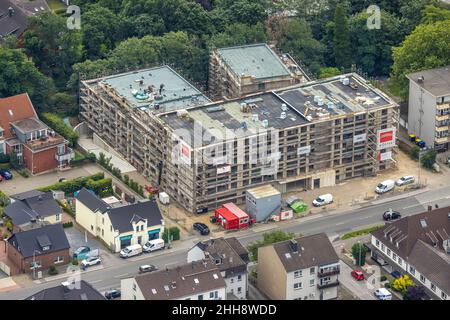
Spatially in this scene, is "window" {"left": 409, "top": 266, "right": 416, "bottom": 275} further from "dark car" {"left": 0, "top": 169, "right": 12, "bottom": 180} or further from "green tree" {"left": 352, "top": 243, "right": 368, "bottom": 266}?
"dark car" {"left": 0, "top": 169, "right": 12, "bottom": 180}

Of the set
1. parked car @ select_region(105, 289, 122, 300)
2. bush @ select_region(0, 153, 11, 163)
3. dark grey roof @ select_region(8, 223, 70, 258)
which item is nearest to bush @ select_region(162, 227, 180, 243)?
dark grey roof @ select_region(8, 223, 70, 258)

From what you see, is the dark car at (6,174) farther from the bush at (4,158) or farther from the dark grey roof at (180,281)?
the dark grey roof at (180,281)

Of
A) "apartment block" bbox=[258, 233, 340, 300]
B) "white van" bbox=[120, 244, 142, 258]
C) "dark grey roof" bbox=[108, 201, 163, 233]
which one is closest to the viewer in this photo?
"apartment block" bbox=[258, 233, 340, 300]

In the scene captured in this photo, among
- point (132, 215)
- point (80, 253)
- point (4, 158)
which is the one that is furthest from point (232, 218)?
point (4, 158)

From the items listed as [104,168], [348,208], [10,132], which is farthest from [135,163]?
[348,208]

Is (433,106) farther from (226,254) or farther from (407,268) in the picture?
(226,254)

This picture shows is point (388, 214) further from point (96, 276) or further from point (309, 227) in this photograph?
point (96, 276)

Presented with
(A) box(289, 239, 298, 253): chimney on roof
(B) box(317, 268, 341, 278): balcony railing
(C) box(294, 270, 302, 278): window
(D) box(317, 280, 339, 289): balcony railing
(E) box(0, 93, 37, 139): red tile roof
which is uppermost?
(E) box(0, 93, 37, 139): red tile roof

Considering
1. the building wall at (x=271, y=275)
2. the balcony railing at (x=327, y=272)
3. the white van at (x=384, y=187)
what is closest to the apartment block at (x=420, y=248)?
the balcony railing at (x=327, y=272)
